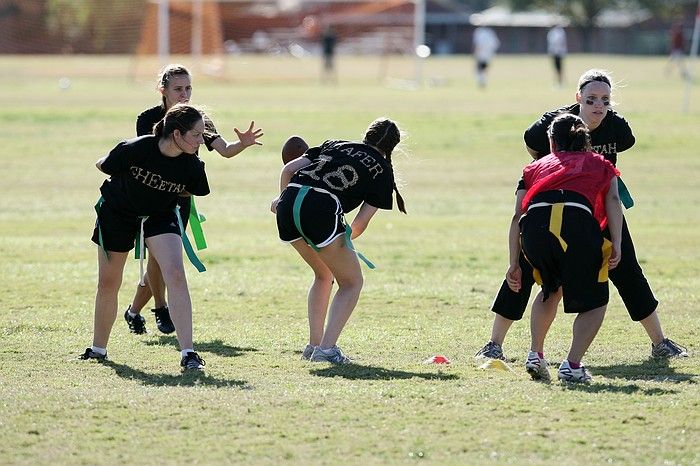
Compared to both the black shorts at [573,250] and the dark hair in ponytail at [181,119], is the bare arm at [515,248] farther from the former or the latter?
the dark hair in ponytail at [181,119]

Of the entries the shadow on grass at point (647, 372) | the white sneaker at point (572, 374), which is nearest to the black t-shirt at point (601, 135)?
the shadow on grass at point (647, 372)

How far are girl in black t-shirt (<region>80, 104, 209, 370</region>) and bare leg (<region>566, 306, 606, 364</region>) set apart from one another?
90.9 inches

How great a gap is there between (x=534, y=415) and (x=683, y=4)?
310 feet

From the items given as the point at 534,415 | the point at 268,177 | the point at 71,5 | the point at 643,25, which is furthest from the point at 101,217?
the point at 643,25

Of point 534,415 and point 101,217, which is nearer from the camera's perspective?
point 534,415

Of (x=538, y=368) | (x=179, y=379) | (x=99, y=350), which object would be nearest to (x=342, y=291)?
(x=179, y=379)

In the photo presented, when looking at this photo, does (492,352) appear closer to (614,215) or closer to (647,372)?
(647,372)

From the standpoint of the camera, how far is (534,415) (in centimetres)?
650

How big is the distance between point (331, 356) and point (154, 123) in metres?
2.24

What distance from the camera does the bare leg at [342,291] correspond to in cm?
792

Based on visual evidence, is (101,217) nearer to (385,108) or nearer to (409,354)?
(409,354)

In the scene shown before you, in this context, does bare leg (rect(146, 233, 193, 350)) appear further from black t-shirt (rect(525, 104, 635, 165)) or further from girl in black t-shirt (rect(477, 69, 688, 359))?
black t-shirt (rect(525, 104, 635, 165))

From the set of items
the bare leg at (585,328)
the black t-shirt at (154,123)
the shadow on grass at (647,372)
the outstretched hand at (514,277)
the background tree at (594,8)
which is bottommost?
the shadow on grass at (647,372)

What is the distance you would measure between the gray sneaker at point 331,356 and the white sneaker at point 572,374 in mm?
1428
